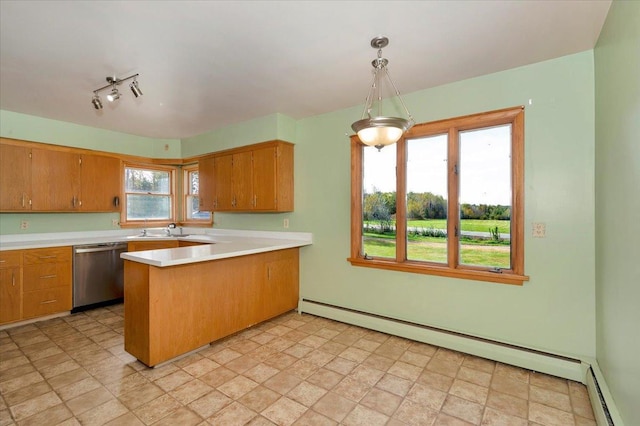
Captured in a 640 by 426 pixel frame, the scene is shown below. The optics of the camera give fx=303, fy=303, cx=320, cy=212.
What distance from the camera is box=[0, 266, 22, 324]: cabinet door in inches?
130

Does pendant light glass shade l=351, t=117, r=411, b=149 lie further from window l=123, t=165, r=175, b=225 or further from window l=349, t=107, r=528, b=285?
window l=123, t=165, r=175, b=225

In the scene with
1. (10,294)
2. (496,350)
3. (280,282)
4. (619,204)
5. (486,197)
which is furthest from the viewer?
(280,282)

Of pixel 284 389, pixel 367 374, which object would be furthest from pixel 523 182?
pixel 284 389

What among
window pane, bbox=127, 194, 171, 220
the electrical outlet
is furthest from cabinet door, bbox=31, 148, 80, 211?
the electrical outlet

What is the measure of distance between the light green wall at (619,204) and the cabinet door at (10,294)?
5.28 meters

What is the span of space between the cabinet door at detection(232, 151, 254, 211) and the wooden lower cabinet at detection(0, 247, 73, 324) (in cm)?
216

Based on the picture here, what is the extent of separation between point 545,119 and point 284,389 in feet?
9.68

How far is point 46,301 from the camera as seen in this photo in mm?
3605

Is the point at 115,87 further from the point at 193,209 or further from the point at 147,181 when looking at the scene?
the point at 193,209

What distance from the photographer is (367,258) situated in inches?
136

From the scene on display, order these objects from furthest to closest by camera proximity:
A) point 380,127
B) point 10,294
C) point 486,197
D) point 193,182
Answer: point 193,182 → point 10,294 → point 486,197 → point 380,127

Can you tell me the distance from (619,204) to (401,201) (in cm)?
171

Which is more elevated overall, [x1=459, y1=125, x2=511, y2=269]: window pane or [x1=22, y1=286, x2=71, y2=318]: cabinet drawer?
[x1=459, y1=125, x2=511, y2=269]: window pane

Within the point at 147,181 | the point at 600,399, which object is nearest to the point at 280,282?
the point at 600,399
